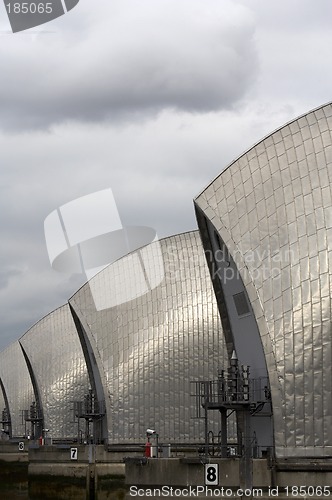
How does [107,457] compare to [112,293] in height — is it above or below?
below

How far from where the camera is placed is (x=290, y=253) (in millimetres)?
32875

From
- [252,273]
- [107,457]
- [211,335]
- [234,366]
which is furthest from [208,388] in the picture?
[107,457]

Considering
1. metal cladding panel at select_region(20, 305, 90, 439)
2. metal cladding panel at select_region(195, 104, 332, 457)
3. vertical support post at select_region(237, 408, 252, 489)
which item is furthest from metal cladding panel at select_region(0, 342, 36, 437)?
metal cladding panel at select_region(195, 104, 332, 457)

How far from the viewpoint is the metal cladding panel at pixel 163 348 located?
49.7 metres

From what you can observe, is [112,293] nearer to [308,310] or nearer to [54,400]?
[54,400]

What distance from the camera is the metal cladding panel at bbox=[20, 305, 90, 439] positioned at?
217ft

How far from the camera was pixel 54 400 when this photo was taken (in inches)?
2687

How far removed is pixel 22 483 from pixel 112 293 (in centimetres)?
1887

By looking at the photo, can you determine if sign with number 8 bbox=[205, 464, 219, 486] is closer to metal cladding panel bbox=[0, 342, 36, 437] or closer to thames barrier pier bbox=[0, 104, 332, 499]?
thames barrier pier bbox=[0, 104, 332, 499]

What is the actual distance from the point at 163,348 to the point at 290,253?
1915 centimetres

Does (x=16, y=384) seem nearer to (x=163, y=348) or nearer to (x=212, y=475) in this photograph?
(x=163, y=348)

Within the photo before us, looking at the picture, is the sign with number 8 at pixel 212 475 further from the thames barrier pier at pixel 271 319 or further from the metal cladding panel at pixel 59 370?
the metal cladding panel at pixel 59 370

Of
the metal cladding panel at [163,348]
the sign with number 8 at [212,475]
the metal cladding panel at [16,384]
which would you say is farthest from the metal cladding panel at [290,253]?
the metal cladding panel at [16,384]

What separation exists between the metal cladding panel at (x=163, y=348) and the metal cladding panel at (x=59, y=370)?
1184 centimetres
